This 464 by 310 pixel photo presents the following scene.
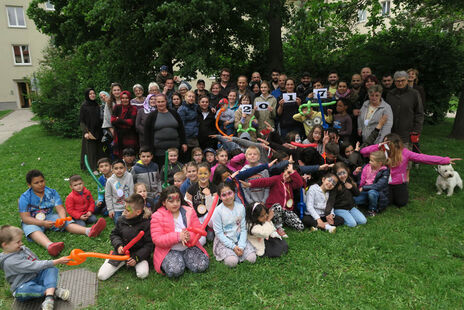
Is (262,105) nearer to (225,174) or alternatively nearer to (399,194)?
(225,174)

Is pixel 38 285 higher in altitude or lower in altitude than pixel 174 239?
lower

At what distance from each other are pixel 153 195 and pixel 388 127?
439 centimetres

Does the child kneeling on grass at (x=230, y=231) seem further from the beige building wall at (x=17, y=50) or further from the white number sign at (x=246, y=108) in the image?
the beige building wall at (x=17, y=50)

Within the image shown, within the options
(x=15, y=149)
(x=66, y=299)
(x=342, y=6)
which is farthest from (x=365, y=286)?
(x=15, y=149)

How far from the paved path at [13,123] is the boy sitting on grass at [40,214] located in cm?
1055

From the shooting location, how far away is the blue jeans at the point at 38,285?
3.23m

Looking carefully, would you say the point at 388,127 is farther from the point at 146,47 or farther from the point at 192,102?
the point at 146,47

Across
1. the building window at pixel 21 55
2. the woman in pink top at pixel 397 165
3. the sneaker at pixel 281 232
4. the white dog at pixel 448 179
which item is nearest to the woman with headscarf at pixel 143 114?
the sneaker at pixel 281 232

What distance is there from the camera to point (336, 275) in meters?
3.71

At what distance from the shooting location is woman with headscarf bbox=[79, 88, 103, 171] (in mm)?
7410

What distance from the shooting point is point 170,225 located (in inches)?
154

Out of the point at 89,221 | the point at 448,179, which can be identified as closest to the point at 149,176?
the point at 89,221

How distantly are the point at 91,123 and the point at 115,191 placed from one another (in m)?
3.06

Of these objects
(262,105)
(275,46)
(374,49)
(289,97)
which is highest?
(275,46)
